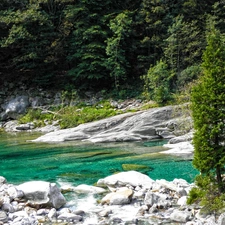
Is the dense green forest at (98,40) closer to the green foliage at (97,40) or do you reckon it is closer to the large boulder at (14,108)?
the green foliage at (97,40)

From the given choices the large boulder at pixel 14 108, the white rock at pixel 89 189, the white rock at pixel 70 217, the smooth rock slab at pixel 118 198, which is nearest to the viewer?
the white rock at pixel 70 217

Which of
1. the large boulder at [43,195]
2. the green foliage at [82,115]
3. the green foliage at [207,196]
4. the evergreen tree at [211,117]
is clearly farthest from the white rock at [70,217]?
the green foliage at [82,115]

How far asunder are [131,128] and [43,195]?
1928cm

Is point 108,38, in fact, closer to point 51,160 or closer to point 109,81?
point 109,81

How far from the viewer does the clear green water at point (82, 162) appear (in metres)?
18.2

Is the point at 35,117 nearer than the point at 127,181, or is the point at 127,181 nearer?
the point at 127,181

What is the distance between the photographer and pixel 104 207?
1254 cm

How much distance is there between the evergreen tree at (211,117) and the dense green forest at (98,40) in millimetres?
31929

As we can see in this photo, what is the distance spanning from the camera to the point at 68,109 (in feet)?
132

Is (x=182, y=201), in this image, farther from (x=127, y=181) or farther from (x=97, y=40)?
(x=97, y=40)

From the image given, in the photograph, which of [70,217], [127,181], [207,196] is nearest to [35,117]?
[127,181]

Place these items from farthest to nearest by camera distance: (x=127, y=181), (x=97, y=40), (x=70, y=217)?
1. (x=97, y=40)
2. (x=127, y=181)
3. (x=70, y=217)

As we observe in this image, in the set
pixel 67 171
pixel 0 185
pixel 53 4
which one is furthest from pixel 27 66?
pixel 0 185

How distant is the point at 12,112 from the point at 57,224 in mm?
36037
